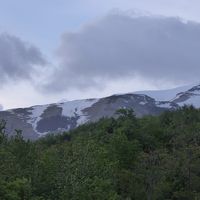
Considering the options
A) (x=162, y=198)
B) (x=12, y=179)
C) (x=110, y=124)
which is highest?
(x=110, y=124)

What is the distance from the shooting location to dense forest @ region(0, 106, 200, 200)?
38094 millimetres

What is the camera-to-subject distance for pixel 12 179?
39.6 metres

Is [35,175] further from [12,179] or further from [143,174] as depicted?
[143,174]

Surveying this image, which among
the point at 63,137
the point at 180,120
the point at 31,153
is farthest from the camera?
the point at 63,137

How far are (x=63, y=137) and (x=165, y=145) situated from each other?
1593 inches

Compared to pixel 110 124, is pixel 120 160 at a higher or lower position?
lower

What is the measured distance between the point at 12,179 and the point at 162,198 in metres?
22.6

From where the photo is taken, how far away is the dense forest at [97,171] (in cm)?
3809

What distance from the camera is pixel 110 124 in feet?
341

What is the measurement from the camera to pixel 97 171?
43.7 meters

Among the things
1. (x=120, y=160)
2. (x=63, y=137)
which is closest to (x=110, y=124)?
(x=63, y=137)

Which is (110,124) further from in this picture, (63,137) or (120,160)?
(120,160)

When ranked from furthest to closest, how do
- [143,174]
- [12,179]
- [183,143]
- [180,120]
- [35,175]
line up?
[180,120], [183,143], [143,174], [35,175], [12,179]

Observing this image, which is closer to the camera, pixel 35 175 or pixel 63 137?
pixel 35 175
